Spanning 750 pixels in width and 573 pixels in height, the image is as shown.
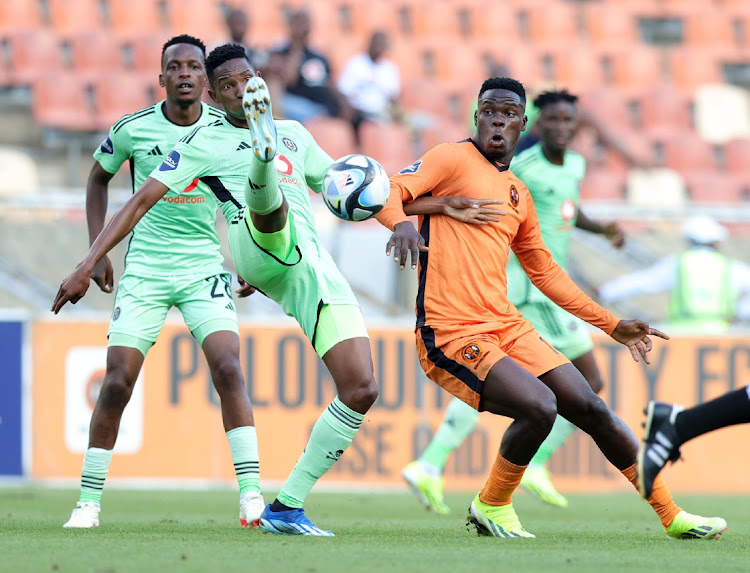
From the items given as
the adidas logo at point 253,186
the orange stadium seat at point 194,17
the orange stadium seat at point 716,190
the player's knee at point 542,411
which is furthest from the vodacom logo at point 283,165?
the orange stadium seat at point 194,17

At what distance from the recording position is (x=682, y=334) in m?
10.6

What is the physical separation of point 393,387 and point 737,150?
755 cm

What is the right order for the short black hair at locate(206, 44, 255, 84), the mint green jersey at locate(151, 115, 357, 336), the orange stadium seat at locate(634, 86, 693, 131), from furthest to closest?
the orange stadium seat at locate(634, 86, 693, 131)
the short black hair at locate(206, 44, 255, 84)
the mint green jersey at locate(151, 115, 357, 336)

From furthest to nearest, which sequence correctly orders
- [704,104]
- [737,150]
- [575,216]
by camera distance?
[704,104]
[737,150]
[575,216]

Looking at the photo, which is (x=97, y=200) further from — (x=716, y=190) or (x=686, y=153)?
(x=686, y=153)

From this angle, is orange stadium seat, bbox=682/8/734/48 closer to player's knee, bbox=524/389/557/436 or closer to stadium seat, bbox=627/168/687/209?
stadium seat, bbox=627/168/687/209

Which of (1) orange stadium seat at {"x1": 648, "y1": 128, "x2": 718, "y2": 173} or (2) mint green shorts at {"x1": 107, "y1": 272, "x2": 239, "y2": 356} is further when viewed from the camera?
(1) orange stadium seat at {"x1": 648, "y1": 128, "x2": 718, "y2": 173}

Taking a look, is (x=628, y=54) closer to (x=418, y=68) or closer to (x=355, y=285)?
(x=418, y=68)

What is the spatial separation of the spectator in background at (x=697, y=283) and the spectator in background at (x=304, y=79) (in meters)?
4.25

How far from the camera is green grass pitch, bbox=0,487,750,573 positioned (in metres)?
4.49

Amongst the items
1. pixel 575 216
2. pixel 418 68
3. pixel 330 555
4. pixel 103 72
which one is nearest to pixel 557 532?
pixel 330 555

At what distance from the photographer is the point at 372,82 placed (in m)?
14.4

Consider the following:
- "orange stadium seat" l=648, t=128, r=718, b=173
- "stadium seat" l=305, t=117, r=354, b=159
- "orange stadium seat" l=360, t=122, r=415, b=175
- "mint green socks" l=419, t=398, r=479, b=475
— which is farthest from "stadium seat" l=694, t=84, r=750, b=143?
"mint green socks" l=419, t=398, r=479, b=475

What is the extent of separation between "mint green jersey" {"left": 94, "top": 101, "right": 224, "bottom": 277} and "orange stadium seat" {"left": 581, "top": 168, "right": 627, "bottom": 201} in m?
7.97
